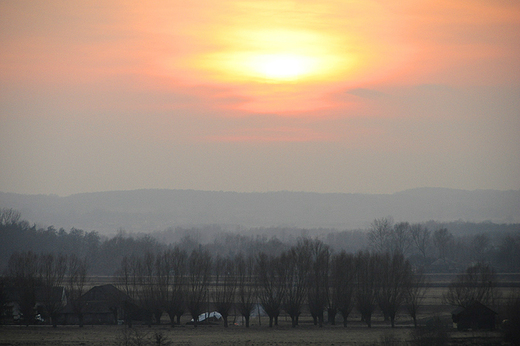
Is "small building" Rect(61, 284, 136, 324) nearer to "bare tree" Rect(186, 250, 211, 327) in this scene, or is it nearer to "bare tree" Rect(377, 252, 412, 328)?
"bare tree" Rect(186, 250, 211, 327)

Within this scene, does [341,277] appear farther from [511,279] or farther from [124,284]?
[511,279]

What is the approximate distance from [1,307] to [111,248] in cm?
8014

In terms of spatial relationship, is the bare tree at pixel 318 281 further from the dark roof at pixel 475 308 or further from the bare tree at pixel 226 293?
the dark roof at pixel 475 308

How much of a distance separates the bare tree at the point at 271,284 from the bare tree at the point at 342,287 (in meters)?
4.77

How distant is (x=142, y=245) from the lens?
459 feet

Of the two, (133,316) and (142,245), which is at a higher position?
(142,245)

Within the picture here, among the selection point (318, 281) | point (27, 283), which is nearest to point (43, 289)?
point (27, 283)

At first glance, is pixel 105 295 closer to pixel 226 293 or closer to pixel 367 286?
pixel 226 293

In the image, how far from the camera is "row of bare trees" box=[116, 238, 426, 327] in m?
59.7

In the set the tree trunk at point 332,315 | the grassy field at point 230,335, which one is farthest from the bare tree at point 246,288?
the tree trunk at point 332,315

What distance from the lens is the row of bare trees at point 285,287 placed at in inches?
2349

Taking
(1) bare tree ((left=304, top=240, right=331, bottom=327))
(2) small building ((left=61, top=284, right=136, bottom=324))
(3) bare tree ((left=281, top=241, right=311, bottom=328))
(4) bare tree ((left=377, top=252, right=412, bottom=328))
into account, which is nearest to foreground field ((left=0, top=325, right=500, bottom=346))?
(1) bare tree ((left=304, top=240, right=331, bottom=327))

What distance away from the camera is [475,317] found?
52.9 meters

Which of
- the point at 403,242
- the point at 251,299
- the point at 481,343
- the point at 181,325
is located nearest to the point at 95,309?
the point at 181,325
